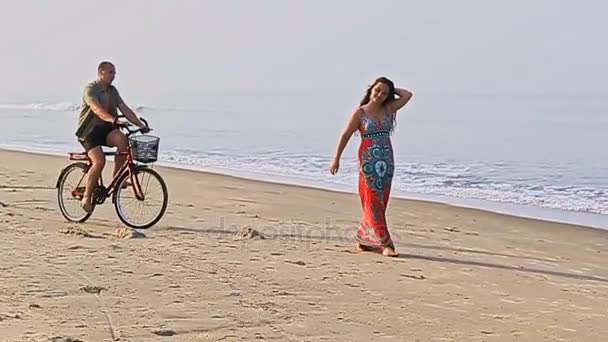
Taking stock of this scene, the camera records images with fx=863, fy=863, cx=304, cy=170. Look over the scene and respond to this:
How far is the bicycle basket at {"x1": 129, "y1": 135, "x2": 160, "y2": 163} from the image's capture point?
26.1 feet

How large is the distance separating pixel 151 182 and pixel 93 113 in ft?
2.86

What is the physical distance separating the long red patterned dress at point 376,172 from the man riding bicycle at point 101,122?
6.77 ft

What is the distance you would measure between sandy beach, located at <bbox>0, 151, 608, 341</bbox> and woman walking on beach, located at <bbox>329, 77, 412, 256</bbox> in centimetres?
25

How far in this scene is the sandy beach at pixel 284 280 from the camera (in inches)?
191

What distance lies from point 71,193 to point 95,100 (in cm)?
121

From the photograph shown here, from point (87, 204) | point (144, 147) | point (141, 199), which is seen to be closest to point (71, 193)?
point (87, 204)

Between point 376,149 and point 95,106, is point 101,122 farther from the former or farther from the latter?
point 376,149

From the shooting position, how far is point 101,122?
315 inches

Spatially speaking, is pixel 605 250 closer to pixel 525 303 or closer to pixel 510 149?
pixel 525 303

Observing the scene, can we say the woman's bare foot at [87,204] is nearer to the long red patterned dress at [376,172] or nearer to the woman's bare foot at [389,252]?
the long red patterned dress at [376,172]

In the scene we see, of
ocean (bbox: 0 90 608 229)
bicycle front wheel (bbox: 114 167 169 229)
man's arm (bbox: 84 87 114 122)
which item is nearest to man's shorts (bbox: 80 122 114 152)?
man's arm (bbox: 84 87 114 122)

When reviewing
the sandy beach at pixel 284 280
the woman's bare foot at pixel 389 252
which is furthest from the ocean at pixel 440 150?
the woman's bare foot at pixel 389 252

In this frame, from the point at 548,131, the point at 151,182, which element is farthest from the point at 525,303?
the point at 548,131

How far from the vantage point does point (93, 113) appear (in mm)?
7891
